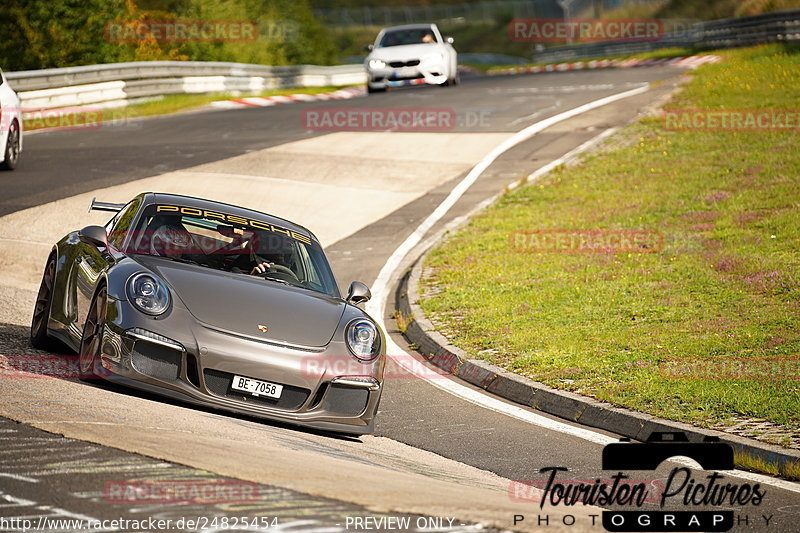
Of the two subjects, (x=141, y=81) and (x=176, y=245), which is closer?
(x=176, y=245)

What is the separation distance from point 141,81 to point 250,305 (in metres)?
24.7

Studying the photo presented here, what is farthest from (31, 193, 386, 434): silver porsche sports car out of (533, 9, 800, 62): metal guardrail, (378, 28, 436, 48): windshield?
(533, 9, 800, 62): metal guardrail

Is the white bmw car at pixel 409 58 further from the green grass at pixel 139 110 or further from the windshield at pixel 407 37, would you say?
the green grass at pixel 139 110

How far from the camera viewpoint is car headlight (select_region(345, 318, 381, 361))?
24.4 feet

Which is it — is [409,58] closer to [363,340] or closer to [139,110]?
[139,110]

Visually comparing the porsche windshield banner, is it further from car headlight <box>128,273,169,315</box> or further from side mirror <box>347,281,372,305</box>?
car headlight <box>128,273,169,315</box>

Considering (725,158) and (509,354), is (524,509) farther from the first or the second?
(725,158)

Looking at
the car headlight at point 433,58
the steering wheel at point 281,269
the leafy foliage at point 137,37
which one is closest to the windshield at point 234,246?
the steering wheel at point 281,269

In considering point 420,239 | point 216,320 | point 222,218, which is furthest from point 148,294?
point 420,239

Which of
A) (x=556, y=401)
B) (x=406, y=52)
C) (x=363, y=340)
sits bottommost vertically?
(x=556, y=401)

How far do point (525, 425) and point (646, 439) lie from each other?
0.95 metres

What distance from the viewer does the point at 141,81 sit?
30.5 metres

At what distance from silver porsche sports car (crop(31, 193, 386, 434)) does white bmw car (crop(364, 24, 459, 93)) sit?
75.7ft

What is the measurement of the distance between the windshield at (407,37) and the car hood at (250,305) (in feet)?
81.2
